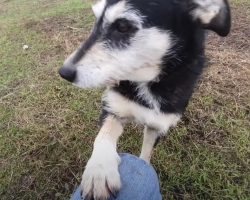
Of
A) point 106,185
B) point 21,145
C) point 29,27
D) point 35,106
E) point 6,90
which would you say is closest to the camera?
point 106,185

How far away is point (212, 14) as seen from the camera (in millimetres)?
2658

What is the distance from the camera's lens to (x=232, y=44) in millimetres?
4859


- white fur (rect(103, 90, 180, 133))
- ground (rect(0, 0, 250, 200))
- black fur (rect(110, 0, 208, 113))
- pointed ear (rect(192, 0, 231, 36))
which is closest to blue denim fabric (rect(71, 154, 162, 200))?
white fur (rect(103, 90, 180, 133))

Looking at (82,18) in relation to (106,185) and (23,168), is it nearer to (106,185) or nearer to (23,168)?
(23,168)

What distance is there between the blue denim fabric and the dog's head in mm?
531

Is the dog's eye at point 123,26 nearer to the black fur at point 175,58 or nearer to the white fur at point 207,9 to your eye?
the black fur at point 175,58

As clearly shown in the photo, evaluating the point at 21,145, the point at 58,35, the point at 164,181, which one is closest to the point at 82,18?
the point at 58,35

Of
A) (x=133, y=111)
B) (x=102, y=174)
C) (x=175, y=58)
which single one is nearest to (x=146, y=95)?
(x=133, y=111)

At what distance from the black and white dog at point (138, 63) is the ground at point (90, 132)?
Answer: 580 millimetres

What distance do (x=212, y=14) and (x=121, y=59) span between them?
2.19 ft

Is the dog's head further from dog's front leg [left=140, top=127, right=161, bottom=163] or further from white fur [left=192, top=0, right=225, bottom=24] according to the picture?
dog's front leg [left=140, top=127, right=161, bottom=163]

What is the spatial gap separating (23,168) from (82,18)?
10.6 ft

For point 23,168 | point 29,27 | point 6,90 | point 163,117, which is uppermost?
point 163,117

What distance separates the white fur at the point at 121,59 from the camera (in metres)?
2.48
